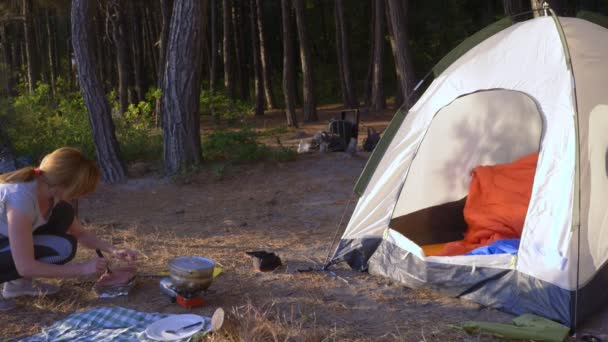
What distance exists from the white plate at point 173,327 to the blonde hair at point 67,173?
853 millimetres

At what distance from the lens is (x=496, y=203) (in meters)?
5.30

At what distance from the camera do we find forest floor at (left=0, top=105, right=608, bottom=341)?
3.80 metres

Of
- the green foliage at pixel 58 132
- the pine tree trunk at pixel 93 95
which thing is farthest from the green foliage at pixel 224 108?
the pine tree trunk at pixel 93 95

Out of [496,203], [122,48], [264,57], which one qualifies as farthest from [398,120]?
[122,48]

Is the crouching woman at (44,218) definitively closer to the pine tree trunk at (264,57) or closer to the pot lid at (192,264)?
the pot lid at (192,264)

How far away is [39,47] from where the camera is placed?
85.7 ft

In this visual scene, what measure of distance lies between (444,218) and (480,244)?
1.85 feet

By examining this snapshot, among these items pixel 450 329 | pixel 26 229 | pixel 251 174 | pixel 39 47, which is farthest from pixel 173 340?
pixel 39 47

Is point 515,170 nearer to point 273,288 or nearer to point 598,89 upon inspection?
point 598,89

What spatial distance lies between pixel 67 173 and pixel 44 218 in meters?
0.47

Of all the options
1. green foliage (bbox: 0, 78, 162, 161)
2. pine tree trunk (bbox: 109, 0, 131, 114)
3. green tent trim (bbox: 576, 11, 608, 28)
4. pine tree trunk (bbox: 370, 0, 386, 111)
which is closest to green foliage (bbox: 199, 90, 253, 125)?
pine tree trunk (bbox: 109, 0, 131, 114)

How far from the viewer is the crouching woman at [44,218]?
143 inches

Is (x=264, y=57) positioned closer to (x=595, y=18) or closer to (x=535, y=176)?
(x=595, y=18)

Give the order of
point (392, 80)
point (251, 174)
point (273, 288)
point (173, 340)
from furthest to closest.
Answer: point (392, 80)
point (251, 174)
point (273, 288)
point (173, 340)
